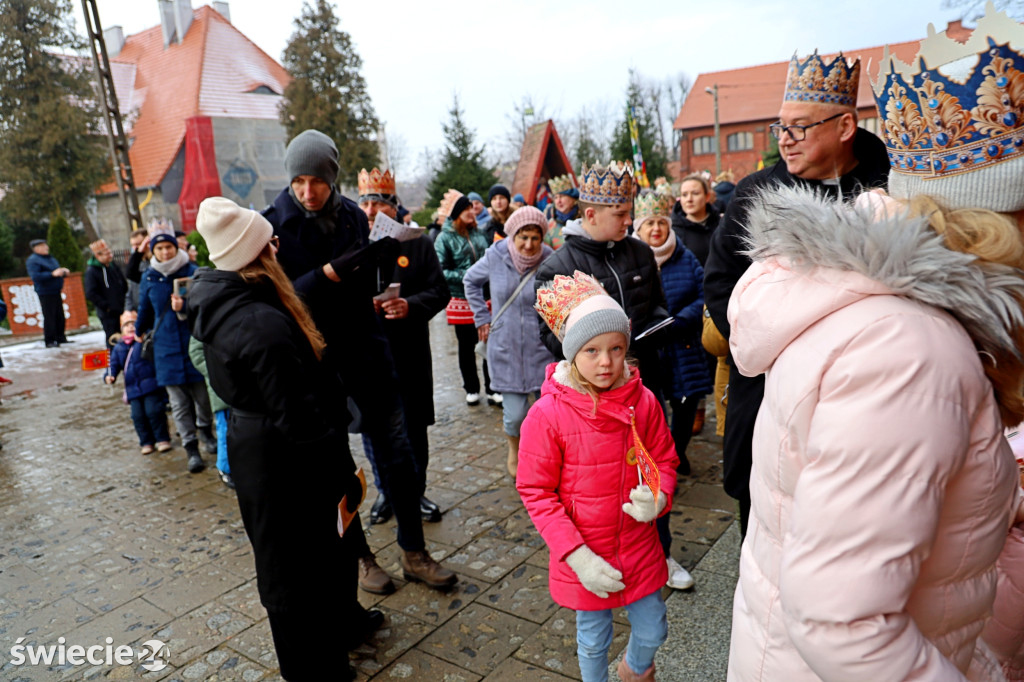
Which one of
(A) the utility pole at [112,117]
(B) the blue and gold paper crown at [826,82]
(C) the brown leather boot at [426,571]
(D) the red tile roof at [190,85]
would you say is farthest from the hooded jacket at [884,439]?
(D) the red tile roof at [190,85]

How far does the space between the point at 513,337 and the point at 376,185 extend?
1.47 metres

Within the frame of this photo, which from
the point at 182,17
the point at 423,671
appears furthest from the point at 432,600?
the point at 182,17

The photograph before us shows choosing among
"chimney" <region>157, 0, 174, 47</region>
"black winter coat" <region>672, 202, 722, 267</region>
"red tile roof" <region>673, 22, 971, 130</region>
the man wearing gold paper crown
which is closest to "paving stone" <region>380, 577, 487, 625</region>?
the man wearing gold paper crown

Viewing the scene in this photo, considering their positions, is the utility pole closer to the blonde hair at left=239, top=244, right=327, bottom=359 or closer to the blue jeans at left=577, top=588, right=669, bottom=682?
the blonde hair at left=239, top=244, right=327, bottom=359

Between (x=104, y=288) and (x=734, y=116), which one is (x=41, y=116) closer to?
(x=104, y=288)

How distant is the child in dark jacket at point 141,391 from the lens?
659 centimetres

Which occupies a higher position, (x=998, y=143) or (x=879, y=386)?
(x=998, y=143)

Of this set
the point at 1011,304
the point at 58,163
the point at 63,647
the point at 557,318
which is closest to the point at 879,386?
the point at 1011,304

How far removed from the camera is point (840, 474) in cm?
107

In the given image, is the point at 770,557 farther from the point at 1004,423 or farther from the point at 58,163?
the point at 58,163

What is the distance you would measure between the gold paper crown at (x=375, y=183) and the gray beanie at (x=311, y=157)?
1178mm

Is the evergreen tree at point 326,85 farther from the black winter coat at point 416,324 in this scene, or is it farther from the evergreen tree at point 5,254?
the black winter coat at point 416,324

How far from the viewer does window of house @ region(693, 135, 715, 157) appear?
1982 inches

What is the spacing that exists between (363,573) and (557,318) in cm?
206
